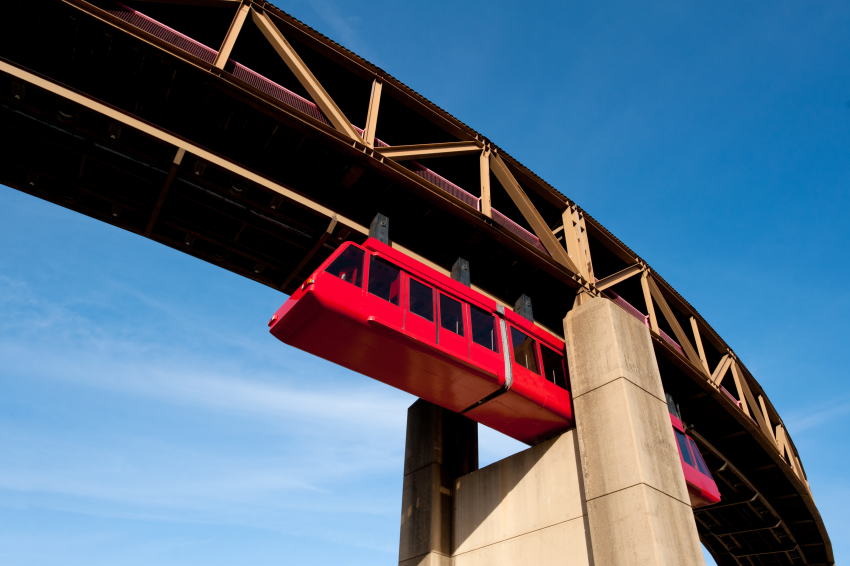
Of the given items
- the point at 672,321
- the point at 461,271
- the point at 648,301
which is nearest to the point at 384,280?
the point at 461,271

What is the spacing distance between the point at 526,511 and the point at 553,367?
335 centimetres

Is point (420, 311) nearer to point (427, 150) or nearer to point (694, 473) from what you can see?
point (427, 150)

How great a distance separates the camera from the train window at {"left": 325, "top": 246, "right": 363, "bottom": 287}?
1106cm

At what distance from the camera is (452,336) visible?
40.0 ft

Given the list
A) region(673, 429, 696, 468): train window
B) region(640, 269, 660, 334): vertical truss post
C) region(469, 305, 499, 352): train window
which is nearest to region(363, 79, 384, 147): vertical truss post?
region(469, 305, 499, 352): train window

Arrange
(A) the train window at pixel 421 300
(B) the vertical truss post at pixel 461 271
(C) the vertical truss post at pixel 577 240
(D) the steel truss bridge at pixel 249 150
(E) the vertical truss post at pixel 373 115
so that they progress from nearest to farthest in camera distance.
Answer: (D) the steel truss bridge at pixel 249 150
(A) the train window at pixel 421 300
(E) the vertical truss post at pixel 373 115
(B) the vertical truss post at pixel 461 271
(C) the vertical truss post at pixel 577 240

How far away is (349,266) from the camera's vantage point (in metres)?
11.3

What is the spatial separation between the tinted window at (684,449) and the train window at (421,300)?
876 centimetres

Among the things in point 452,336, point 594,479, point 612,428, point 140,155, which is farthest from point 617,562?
point 140,155

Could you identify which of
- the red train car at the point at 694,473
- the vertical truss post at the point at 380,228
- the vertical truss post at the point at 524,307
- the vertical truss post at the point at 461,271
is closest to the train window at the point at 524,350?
the vertical truss post at the point at 461,271

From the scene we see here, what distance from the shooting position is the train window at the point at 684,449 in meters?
16.3

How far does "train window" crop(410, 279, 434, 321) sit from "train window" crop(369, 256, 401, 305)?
0.37m

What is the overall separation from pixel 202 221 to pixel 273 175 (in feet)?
6.95

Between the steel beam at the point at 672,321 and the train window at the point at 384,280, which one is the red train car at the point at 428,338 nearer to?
the train window at the point at 384,280
